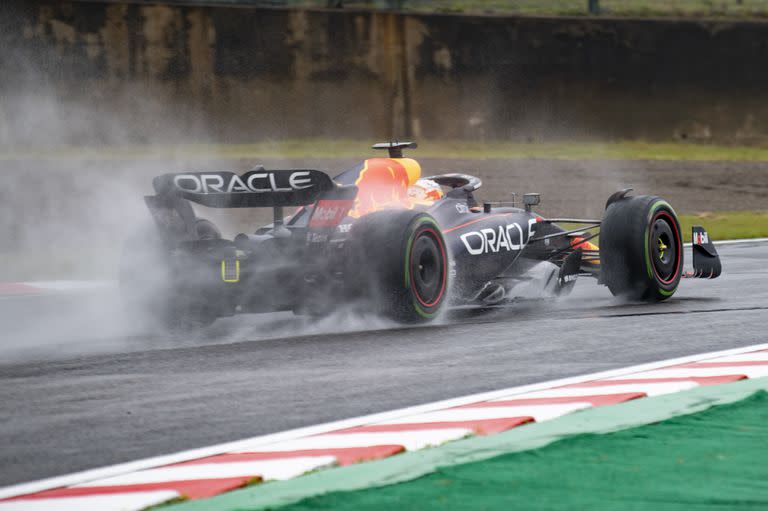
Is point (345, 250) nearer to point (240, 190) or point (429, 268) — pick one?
point (429, 268)

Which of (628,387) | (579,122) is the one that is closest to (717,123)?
(579,122)

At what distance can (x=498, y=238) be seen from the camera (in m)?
10.1

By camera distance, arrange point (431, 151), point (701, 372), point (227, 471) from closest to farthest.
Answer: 1. point (227, 471)
2. point (701, 372)
3. point (431, 151)

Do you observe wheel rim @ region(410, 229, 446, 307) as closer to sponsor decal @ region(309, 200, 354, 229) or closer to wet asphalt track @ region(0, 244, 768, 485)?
wet asphalt track @ region(0, 244, 768, 485)

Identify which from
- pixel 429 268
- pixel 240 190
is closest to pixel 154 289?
pixel 240 190

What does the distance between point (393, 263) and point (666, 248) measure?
109 inches

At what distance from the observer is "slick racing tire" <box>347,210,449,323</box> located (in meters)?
8.69

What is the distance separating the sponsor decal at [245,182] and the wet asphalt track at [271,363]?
0.95 metres

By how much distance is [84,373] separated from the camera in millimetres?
7320

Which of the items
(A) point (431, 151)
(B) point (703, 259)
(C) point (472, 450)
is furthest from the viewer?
(A) point (431, 151)

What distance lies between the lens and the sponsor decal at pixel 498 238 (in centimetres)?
984

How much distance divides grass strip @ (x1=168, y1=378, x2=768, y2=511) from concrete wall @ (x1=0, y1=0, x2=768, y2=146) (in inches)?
600

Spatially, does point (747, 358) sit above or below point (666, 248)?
below

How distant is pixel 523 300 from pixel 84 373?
155 inches
